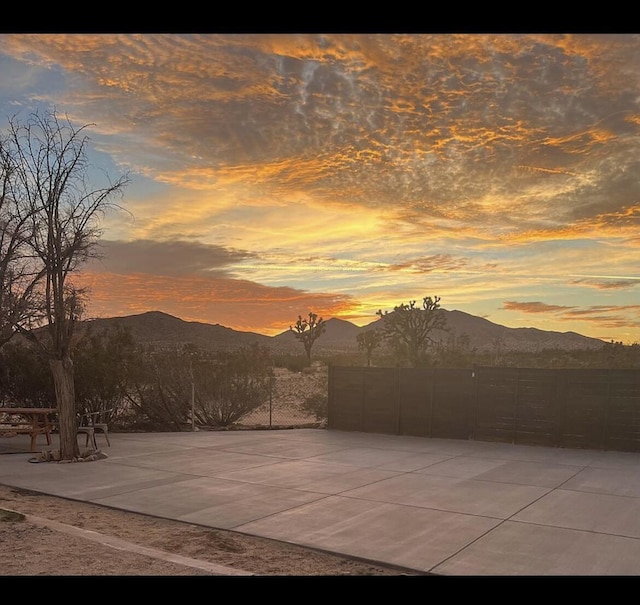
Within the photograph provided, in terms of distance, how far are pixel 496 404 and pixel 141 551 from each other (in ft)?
35.3

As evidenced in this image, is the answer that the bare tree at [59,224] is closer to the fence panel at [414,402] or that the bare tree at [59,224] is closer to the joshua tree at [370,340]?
the fence panel at [414,402]

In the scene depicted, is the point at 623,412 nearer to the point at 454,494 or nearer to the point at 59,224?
the point at 454,494

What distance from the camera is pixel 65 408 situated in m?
11.9

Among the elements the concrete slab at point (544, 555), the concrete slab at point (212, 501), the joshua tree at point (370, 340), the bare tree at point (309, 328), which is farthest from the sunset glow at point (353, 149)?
the bare tree at point (309, 328)

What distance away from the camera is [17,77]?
37.7 ft

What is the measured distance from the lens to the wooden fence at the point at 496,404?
1384 cm

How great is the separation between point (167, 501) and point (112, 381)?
999 centimetres

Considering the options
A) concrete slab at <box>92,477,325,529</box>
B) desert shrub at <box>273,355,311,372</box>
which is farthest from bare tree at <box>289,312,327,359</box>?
concrete slab at <box>92,477,325,529</box>

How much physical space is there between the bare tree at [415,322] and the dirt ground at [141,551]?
2852 centimetres

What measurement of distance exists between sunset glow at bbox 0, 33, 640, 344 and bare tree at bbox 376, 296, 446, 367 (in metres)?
12.8

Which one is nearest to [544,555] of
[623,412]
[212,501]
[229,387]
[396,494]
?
[396,494]

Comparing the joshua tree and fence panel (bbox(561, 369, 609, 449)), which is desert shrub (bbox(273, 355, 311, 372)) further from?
fence panel (bbox(561, 369, 609, 449))
